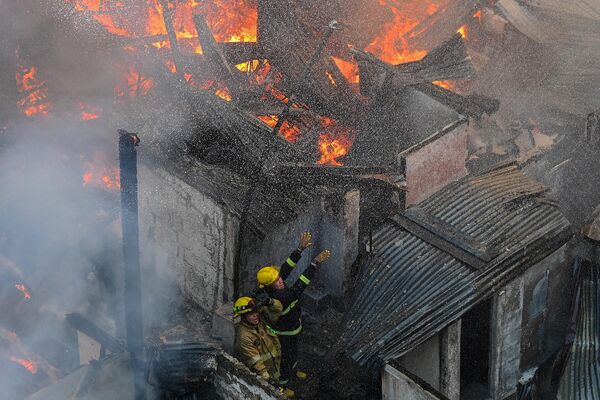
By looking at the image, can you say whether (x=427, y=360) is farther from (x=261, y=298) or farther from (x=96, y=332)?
(x=96, y=332)

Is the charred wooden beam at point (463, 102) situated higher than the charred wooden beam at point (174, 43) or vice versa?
the charred wooden beam at point (174, 43)

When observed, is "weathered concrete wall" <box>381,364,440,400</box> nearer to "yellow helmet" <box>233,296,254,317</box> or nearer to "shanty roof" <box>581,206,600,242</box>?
"yellow helmet" <box>233,296,254,317</box>

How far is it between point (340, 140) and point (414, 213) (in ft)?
11.4

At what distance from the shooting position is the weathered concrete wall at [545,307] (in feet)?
38.0

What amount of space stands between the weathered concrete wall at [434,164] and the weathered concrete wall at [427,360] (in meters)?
3.54

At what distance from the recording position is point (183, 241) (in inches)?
481

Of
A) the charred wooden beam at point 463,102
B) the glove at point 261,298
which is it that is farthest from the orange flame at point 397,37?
the glove at point 261,298

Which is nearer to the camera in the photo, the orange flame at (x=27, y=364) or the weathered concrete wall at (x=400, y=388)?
the weathered concrete wall at (x=400, y=388)

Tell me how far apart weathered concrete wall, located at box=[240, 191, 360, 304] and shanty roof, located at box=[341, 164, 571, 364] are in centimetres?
41

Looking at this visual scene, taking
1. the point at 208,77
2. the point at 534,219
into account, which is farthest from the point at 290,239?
the point at 208,77

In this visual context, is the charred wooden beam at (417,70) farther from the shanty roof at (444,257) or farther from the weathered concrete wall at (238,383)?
the weathered concrete wall at (238,383)

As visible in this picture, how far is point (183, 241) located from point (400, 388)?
4960mm

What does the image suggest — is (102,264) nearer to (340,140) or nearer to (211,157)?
(211,157)

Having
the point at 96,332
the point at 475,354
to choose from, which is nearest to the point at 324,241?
the point at 475,354
